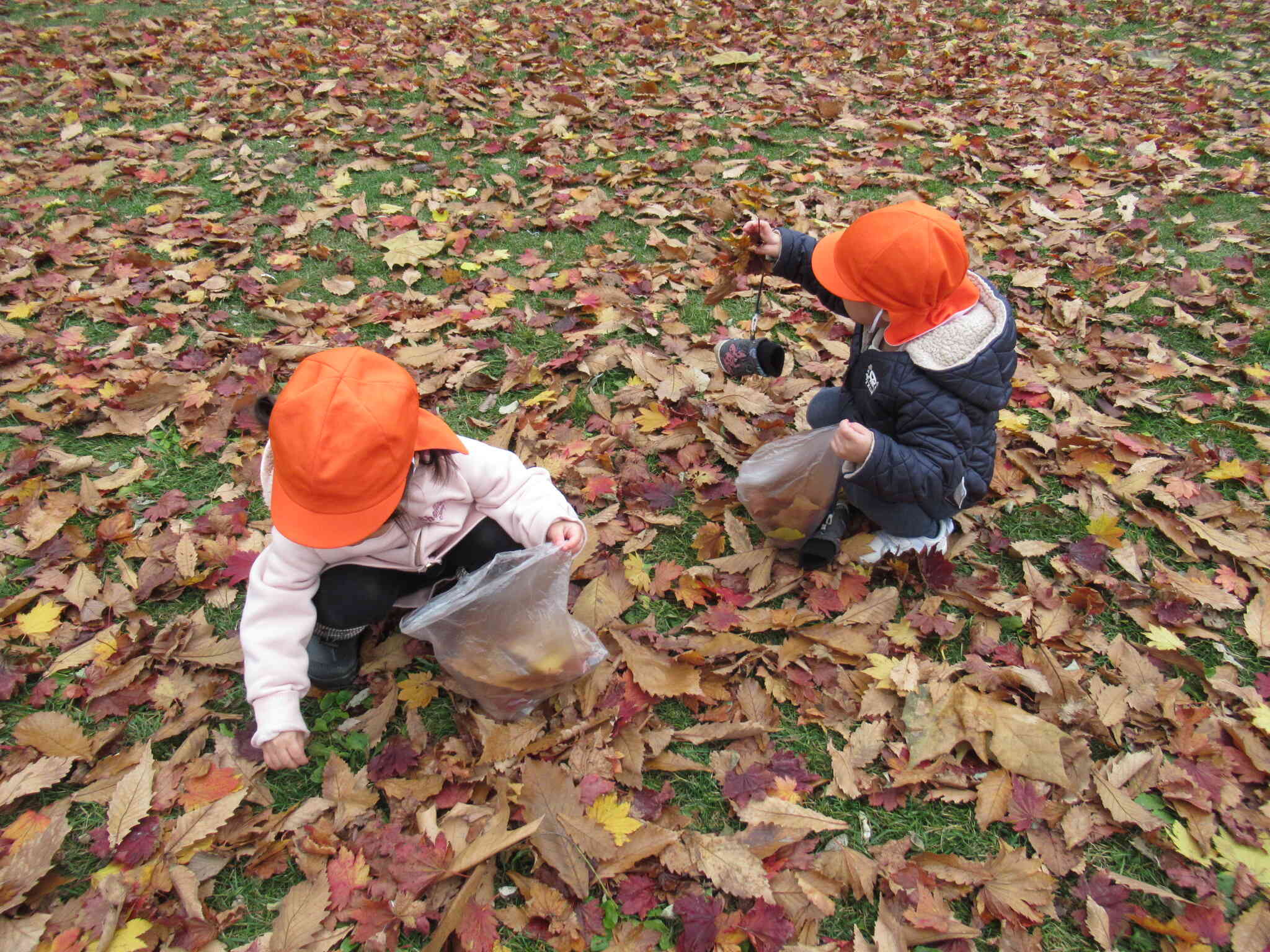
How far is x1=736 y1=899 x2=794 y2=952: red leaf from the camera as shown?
5.32 ft

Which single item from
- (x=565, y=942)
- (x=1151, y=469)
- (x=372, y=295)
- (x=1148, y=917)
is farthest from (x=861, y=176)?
(x=565, y=942)

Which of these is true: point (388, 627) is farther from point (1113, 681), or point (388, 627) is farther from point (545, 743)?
point (1113, 681)

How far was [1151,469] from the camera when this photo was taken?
2.71 meters

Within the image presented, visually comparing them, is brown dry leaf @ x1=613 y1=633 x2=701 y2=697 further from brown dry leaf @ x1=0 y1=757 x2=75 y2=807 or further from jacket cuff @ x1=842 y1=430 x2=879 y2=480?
brown dry leaf @ x1=0 y1=757 x2=75 y2=807

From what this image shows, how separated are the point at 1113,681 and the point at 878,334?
1239mm

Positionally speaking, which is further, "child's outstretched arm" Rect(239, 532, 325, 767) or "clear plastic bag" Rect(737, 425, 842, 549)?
"clear plastic bag" Rect(737, 425, 842, 549)

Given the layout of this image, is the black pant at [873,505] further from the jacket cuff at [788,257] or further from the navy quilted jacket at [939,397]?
the jacket cuff at [788,257]

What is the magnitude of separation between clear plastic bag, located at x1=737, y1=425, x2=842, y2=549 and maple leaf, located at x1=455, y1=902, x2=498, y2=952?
1385mm

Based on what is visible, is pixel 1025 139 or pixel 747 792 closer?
pixel 747 792

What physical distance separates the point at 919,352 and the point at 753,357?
63cm

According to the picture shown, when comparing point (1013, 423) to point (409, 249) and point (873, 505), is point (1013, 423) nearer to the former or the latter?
point (873, 505)

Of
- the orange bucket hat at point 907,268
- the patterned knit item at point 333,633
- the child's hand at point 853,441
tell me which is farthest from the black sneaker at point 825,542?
the patterned knit item at point 333,633

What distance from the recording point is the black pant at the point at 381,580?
1.92 m

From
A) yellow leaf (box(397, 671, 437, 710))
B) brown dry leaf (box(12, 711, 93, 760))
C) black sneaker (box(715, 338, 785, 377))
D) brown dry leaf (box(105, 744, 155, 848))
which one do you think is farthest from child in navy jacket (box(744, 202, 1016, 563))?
brown dry leaf (box(12, 711, 93, 760))
